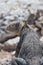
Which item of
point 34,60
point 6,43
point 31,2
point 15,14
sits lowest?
point 34,60

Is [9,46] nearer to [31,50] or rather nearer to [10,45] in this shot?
[10,45]

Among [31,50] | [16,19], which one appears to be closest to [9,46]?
[31,50]

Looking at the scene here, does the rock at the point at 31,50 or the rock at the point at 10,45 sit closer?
the rock at the point at 31,50

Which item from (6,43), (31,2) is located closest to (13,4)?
(31,2)

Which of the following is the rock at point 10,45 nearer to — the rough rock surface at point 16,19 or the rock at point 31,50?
the rough rock surface at point 16,19

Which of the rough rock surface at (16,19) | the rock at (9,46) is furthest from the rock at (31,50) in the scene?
the rock at (9,46)

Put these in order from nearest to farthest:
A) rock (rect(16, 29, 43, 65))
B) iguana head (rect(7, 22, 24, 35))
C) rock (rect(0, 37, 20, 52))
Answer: rock (rect(16, 29, 43, 65)) → rock (rect(0, 37, 20, 52)) → iguana head (rect(7, 22, 24, 35))

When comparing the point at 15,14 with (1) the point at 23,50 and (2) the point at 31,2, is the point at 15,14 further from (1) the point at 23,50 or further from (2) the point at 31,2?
(1) the point at 23,50

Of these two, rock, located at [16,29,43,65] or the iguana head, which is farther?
the iguana head

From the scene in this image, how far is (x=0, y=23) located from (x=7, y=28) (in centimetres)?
87

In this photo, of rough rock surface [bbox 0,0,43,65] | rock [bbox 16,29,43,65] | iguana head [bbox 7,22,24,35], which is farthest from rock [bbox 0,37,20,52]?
iguana head [bbox 7,22,24,35]

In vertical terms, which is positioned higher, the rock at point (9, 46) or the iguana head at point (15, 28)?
the iguana head at point (15, 28)

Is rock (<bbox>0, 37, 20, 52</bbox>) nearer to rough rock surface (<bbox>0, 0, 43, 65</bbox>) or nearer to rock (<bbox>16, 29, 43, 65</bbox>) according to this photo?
rough rock surface (<bbox>0, 0, 43, 65</bbox>)

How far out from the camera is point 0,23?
7.15m
